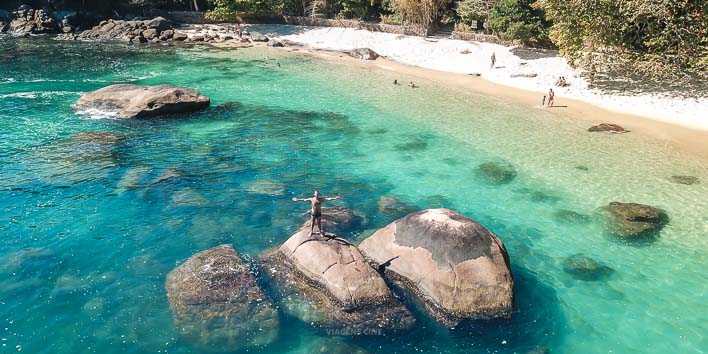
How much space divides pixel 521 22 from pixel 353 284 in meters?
39.0

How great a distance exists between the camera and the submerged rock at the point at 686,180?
70.9 feet

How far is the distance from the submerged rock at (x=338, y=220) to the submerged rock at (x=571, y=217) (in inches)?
325

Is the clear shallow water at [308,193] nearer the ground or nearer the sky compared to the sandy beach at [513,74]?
nearer the ground

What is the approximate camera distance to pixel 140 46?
5706 cm

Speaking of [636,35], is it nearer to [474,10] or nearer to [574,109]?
[574,109]

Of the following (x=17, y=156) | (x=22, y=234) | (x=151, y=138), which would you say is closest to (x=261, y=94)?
(x=151, y=138)

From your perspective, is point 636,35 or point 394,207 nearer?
point 394,207

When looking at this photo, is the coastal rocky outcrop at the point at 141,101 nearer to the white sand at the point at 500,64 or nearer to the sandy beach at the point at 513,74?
the sandy beach at the point at 513,74

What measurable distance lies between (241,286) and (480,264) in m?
6.81

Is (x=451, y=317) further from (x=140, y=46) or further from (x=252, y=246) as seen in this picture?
(x=140, y=46)

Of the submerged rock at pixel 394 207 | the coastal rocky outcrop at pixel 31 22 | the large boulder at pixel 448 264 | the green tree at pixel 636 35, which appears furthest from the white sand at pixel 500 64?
the coastal rocky outcrop at pixel 31 22

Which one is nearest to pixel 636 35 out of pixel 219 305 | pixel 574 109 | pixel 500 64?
pixel 574 109

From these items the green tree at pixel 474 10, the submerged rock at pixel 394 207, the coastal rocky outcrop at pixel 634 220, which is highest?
the green tree at pixel 474 10

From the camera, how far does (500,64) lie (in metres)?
43.8
